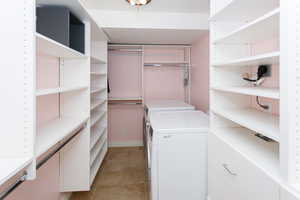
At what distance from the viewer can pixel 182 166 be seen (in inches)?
66.9

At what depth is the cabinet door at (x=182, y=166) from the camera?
5.53 ft

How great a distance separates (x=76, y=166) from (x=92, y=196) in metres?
0.43

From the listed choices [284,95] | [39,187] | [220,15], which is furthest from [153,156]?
[220,15]

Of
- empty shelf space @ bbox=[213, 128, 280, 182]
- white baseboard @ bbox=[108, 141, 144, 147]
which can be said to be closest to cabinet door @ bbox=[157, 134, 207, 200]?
empty shelf space @ bbox=[213, 128, 280, 182]

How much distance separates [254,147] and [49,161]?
5.72ft

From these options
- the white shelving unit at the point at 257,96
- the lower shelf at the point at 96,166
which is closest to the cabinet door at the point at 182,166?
the white shelving unit at the point at 257,96

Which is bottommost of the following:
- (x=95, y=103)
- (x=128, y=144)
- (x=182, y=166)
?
(x=128, y=144)

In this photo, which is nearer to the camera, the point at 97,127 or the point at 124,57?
the point at 97,127

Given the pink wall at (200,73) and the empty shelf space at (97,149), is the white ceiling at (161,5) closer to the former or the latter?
the pink wall at (200,73)

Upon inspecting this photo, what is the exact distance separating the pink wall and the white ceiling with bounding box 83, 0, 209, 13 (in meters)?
0.51

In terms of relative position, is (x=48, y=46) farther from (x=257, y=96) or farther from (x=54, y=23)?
(x=257, y=96)

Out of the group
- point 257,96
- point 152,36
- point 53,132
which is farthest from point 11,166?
point 152,36

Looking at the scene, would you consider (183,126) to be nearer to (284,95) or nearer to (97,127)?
(284,95)

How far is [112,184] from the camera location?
241 cm
